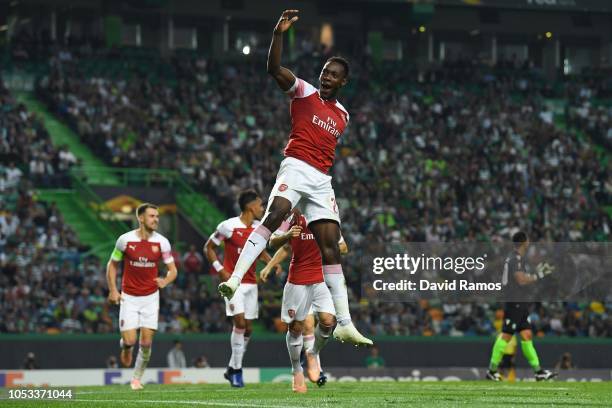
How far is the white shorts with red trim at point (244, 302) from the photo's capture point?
60.6 feet

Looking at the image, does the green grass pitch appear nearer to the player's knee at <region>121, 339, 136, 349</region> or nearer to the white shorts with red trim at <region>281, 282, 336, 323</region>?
the white shorts with red trim at <region>281, 282, 336, 323</region>

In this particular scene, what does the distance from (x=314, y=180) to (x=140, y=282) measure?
20.9ft

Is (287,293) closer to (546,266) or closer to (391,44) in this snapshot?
(546,266)

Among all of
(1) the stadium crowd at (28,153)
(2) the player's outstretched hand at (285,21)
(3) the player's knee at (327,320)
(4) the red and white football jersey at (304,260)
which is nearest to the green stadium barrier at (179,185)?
(1) the stadium crowd at (28,153)

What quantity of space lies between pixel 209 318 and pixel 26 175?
7935 millimetres

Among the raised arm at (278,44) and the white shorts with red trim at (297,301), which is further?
the white shorts with red trim at (297,301)

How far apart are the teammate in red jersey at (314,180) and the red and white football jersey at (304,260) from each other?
9.38 ft

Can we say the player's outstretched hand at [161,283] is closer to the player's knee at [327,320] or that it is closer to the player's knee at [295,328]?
the player's knee at [295,328]

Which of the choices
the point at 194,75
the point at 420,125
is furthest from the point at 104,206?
the point at 420,125

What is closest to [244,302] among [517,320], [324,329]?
[324,329]

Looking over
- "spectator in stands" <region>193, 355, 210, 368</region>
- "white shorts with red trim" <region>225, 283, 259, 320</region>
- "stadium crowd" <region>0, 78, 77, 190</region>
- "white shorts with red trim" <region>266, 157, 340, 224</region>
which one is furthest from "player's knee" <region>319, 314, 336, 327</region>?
"stadium crowd" <region>0, 78, 77, 190</region>

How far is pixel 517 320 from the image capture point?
21781 mm

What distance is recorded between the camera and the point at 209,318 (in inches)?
1239

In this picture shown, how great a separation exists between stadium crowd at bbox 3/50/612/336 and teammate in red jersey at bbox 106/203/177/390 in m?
12.7
